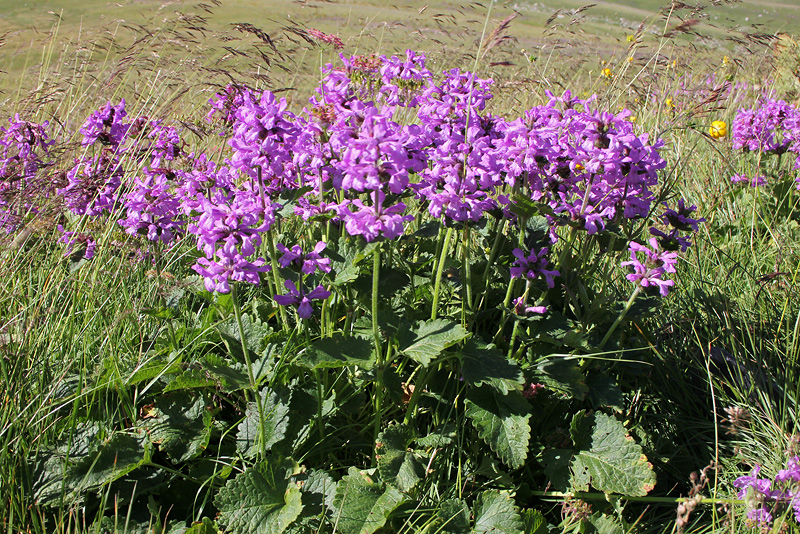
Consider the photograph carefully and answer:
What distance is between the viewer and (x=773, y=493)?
1.72 metres

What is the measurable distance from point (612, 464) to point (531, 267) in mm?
722

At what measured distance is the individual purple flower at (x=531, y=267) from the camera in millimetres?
1966

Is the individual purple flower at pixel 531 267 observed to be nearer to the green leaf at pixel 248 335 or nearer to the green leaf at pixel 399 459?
the green leaf at pixel 399 459

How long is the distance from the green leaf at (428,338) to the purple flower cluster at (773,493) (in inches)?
34.4

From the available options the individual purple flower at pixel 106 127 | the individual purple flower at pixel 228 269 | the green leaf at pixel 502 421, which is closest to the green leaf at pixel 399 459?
the green leaf at pixel 502 421

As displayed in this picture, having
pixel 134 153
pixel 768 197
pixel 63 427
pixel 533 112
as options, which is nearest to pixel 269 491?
pixel 63 427

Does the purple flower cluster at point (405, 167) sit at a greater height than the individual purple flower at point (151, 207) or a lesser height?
greater

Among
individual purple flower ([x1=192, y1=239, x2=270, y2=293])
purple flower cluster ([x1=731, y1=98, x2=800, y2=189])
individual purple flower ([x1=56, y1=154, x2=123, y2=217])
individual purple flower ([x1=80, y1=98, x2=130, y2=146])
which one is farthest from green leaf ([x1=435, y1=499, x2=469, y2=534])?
purple flower cluster ([x1=731, y1=98, x2=800, y2=189])

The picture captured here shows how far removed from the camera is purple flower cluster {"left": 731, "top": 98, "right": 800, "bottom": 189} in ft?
12.7

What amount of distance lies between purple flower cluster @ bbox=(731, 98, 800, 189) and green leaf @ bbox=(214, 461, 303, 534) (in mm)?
3746

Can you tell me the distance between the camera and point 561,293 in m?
2.27

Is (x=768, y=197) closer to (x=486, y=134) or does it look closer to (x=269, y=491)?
(x=486, y=134)

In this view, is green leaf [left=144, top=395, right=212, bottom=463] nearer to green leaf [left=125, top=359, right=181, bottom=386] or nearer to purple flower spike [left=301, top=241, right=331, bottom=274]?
green leaf [left=125, top=359, right=181, bottom=386]

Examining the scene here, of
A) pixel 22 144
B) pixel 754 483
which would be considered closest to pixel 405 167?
pixel 754 483
